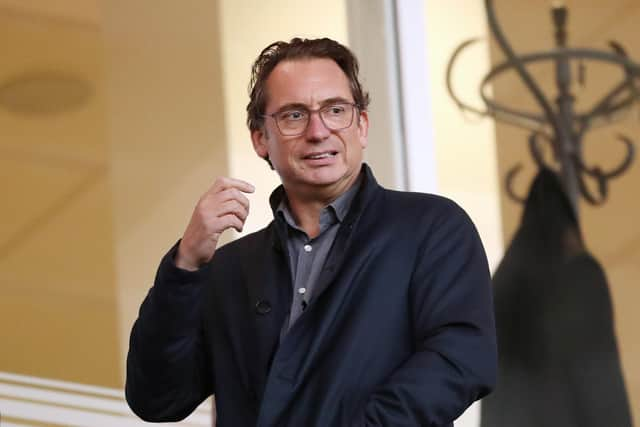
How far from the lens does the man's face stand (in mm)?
1815

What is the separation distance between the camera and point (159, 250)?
152 inches

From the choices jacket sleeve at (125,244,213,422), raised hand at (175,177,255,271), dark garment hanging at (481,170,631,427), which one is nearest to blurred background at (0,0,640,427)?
dark garment hanging at (481,170,631,427)

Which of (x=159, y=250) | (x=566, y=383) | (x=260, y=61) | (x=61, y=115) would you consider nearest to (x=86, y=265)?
(x=159, y=250)

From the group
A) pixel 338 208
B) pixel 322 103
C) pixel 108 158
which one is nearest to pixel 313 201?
pixel 338 208

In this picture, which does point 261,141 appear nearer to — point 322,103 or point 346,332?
point 322,103

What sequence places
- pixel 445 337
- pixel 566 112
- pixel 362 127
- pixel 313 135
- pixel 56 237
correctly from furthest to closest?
pixel 56 237 < pixel 566 112 < pixel 362 127 < pixel 313 135 < pixel 445 337

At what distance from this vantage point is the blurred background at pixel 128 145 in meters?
3.82

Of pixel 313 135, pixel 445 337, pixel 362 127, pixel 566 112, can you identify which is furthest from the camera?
pixel 566 112

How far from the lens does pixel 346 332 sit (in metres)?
1.72

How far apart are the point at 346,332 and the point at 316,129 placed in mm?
300

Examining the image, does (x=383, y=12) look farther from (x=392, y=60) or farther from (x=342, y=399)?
(x=342, y=399)

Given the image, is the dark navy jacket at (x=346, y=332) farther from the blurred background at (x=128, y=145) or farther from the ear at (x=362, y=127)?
Result: the blurred background at (x=128, y=145)

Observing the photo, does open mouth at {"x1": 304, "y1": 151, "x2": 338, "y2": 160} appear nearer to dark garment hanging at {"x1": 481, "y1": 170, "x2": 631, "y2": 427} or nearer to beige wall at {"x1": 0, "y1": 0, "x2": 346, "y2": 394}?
dark garment hanging at {"x1": 481, "y1": 170, "x2": 631, "y2": 427}

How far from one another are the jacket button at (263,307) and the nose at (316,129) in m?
0.25
